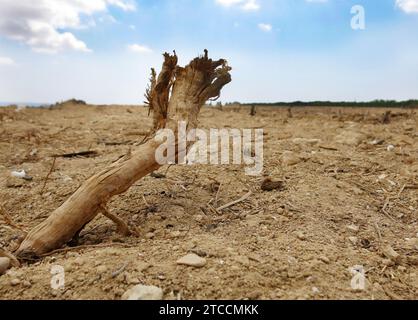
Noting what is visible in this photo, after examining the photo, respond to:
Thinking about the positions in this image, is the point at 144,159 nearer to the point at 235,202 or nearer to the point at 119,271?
the point at 235,202

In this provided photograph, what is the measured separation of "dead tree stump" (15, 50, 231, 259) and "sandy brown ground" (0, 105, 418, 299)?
171mm

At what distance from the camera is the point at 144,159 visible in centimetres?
311

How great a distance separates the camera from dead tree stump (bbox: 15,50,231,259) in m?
2.70

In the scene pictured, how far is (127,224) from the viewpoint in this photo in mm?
2965

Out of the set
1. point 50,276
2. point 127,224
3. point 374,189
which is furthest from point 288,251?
point 374,189

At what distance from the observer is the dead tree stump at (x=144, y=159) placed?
270 cm

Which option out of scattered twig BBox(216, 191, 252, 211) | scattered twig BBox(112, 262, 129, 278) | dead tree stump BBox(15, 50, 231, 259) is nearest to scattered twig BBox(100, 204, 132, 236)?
dead tree stump BBox(15, 50, 231, 259)

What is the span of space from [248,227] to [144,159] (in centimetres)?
94

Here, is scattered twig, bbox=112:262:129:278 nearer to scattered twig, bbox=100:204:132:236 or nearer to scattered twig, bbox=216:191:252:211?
scattered twig, bbox=100:204:132:236

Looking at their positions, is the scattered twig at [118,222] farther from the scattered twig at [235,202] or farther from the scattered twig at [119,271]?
the scattered twig at [235,202]

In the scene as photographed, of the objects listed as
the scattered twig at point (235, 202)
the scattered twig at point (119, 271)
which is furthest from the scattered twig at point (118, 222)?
the scattered twig at point (235, 202)

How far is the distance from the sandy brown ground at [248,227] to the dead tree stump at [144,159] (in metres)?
0.17
